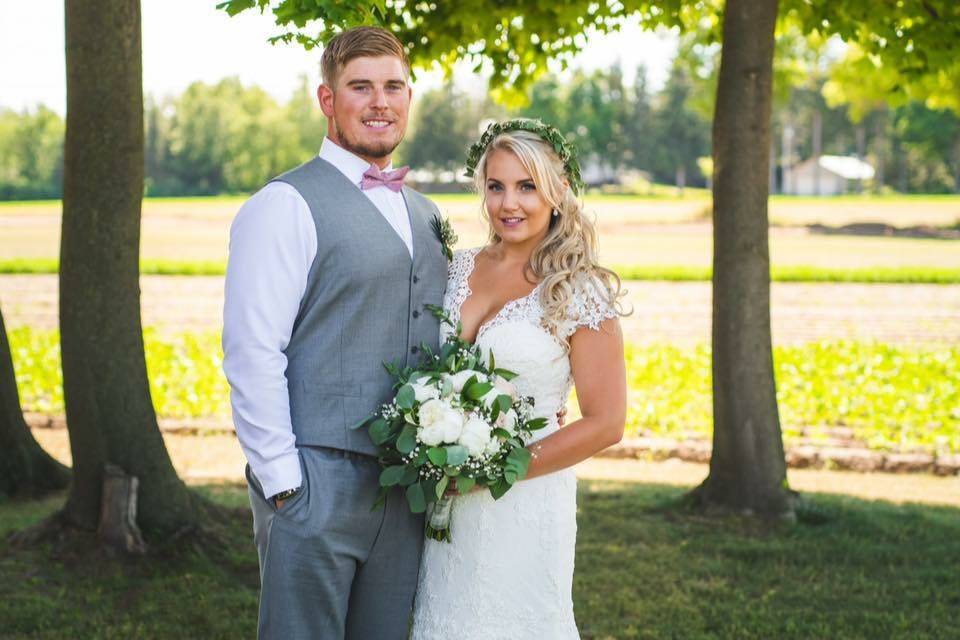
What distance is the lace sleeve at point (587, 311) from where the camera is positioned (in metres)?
3.34

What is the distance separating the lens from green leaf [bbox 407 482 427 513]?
308 cm

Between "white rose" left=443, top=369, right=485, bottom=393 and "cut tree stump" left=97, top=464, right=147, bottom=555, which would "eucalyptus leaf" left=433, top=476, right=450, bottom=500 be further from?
"cut tree stump" left=97, top=464, right=147, bottom=555

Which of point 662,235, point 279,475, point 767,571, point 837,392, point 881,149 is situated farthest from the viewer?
point 881,149

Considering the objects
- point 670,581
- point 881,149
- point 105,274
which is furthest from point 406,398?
point 881,149

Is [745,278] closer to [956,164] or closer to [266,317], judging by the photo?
[266,317]

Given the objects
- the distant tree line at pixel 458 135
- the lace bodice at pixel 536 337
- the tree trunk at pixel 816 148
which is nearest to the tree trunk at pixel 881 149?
the distant tree line at pixel 458 135

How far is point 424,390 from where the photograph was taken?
3064 millimetres

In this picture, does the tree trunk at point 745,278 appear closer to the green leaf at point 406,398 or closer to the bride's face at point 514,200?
the bride's face at point 514,200

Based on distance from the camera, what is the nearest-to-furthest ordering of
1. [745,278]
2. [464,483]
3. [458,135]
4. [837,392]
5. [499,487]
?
1. [464,483]
2. [499,487]
3. [745,278]
4. [837,392]
5. [458,135]

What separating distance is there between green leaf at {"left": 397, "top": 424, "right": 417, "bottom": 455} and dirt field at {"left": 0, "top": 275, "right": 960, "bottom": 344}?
11656 millimetres

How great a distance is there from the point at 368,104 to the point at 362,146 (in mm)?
131

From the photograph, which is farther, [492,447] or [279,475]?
[492,447]

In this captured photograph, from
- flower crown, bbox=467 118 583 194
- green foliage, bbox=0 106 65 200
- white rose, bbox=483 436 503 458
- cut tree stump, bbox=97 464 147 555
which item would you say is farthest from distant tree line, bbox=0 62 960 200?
white rose, bbox=483 436 503 458


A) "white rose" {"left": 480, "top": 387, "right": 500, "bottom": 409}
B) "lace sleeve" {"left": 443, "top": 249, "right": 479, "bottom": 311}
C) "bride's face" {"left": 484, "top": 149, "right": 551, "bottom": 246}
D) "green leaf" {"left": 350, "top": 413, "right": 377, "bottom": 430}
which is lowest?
"green leaf" {"left": 350, "top": 413, "right": 377, "bottom": 430}
